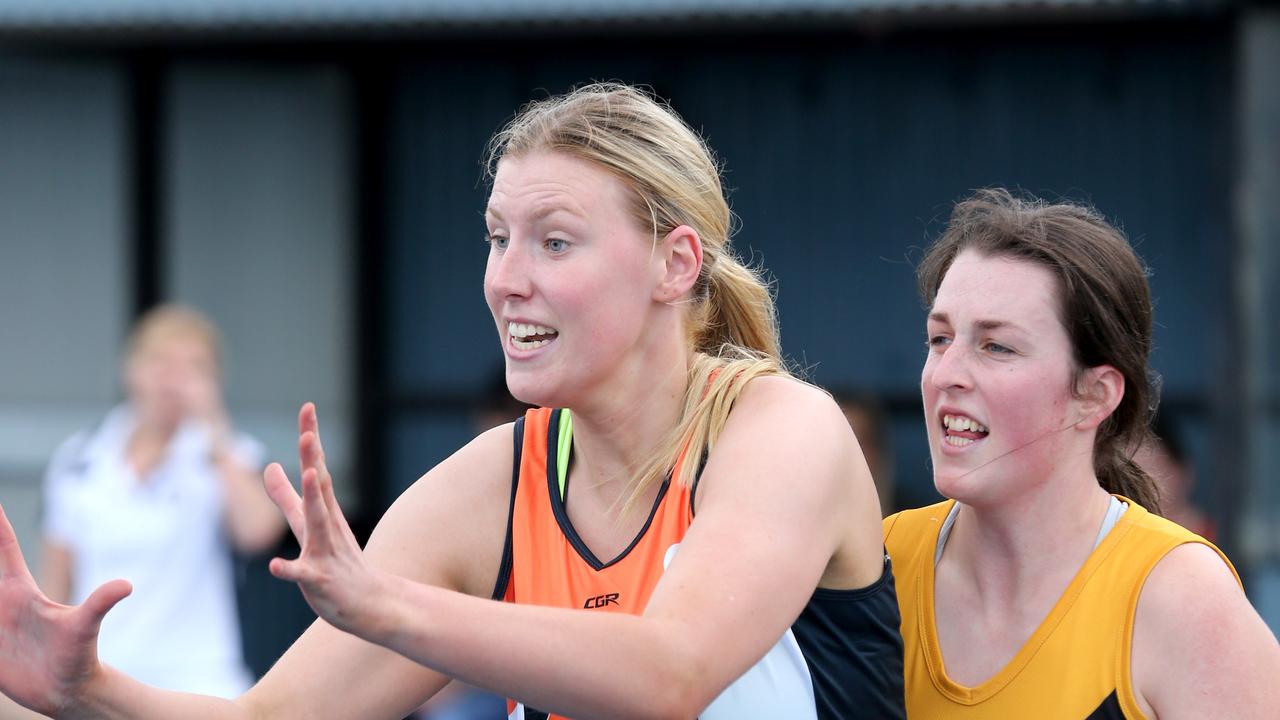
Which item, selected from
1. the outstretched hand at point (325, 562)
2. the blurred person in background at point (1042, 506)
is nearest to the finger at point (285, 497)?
the outstretched hand at point (325, 562)

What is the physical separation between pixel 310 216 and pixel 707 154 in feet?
14.6

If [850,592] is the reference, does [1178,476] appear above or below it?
below

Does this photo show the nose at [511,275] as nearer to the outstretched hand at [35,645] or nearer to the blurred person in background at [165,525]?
the outstretched hand at [35,645]

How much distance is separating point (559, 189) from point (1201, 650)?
1067 mm

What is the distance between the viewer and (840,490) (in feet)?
7.06

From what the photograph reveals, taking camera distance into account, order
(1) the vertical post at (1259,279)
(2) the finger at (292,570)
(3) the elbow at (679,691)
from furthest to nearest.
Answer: (1) the vertical post at (1259,279), (3) the elbow at (679,691), (2) the finger at (292,570)

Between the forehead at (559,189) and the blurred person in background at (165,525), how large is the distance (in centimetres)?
310

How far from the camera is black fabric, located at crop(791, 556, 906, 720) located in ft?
7.22

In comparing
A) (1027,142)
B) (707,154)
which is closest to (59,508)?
(707,154)

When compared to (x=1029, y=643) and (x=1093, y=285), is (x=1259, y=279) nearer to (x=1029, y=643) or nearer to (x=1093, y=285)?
(x=1093, y=285)

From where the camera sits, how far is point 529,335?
7.33 feet

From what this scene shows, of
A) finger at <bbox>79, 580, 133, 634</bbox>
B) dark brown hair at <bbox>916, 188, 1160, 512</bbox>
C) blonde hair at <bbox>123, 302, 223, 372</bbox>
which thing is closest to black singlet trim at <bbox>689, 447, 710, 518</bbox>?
dark brown hair at <bbox>916, 188, 1160, 512</bbox>

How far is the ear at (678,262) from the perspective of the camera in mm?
2299

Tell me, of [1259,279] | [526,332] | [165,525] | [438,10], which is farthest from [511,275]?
[1259,279]
